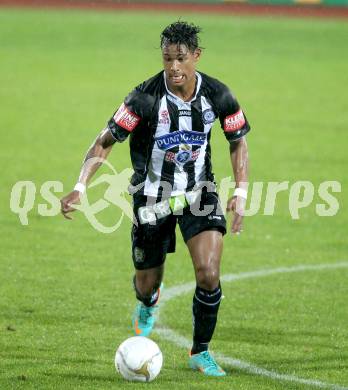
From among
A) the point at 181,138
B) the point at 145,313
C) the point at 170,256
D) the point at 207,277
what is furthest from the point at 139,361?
the point at 170,256

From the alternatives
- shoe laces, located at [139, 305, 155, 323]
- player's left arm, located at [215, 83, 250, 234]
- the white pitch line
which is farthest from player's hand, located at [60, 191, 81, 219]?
the white pitch line

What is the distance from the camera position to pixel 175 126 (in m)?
8.17

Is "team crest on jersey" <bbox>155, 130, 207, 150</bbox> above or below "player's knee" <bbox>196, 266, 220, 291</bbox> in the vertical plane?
above

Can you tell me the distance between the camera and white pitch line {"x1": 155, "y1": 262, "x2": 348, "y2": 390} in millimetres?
7747

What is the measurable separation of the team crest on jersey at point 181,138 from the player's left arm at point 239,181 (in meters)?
0.27

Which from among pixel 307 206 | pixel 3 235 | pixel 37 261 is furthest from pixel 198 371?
pixel 307 206

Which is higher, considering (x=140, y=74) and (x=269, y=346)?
(x=140, y=74)

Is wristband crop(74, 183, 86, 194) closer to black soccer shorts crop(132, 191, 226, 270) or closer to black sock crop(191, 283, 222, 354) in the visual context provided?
black soccer shorts crop(132, 191, 226, 270)

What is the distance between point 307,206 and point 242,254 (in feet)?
11.0

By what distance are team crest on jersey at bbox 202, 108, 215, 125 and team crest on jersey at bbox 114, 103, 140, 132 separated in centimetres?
49

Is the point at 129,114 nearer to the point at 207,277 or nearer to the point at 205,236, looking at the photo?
the point at 205,236

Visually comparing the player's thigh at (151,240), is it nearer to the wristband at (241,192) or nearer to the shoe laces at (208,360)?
the wristband at (241,192)

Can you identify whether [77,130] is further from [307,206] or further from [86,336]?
[86,336]

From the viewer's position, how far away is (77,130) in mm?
21750
